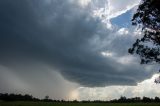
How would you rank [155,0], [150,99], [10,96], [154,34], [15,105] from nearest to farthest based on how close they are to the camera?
1. [155,0]
2. [154,34]
3. [15,105]
4. [150,99]
5. [10,96]

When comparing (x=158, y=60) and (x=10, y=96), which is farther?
(x=10, y=96)

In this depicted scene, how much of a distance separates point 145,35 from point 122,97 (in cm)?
4585

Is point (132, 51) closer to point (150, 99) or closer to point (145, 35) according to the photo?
point (145, 35)

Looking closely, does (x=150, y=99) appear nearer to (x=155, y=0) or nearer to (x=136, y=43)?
(x=136, y=43)

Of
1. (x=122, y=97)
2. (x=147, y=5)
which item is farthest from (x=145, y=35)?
(x=122, y=97)

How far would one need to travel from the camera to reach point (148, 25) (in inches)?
2448

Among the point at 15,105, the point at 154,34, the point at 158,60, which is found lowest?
the point at 15,105

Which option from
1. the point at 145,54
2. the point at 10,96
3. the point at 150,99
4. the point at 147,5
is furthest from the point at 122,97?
the point at 147,5

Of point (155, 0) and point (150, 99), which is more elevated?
point (155, 0)

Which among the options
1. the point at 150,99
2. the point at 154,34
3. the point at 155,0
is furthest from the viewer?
the point at 150,99

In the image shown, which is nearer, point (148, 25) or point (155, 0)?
point (155, 0)

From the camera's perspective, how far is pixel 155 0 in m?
57.0

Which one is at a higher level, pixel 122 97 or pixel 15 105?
pixel 122 97

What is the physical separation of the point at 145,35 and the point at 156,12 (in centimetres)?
472
